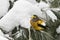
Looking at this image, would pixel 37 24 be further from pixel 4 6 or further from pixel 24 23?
pixel 4 6

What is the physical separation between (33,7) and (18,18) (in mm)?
252

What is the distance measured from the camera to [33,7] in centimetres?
280

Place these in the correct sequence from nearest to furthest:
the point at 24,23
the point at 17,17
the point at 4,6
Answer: the point at 24,23 → the point at 17,17 → the point at 4,6

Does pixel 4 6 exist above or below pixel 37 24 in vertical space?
above

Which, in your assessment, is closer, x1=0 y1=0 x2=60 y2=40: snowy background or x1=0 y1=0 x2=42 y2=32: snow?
x1=0 y1=0 x2=60 y2=40: snowy background

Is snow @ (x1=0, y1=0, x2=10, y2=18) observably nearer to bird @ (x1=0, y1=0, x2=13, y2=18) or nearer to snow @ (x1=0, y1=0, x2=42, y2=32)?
bird @ (x1=0, y1=0, x2=13, y2=18)

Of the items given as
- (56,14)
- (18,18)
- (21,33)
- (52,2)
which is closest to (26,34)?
(21,33)

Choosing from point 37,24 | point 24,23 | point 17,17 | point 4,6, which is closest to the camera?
point 37,24

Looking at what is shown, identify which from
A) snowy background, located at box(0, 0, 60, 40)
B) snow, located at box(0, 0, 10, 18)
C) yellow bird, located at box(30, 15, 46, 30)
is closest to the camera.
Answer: yellow bird, located at box(30, 15, 46, 30)

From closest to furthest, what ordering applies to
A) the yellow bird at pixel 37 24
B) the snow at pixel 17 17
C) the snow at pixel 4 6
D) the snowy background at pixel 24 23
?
the yellow bird at pixel 37 24 < the snowy background at pixel 24 23 < the snow at pixel 17 17 < the snow at pixel 4 6

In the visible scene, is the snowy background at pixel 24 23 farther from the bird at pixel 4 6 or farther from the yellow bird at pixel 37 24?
the bird at pixel 4 6

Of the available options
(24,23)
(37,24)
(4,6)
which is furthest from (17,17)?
(4,6)

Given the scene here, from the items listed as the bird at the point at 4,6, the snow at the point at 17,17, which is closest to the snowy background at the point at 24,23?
the snow at the point at 17,17

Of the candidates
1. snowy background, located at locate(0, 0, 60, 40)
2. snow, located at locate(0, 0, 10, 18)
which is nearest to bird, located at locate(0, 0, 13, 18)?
snow, located at locate(0, 0, 10, 18)
